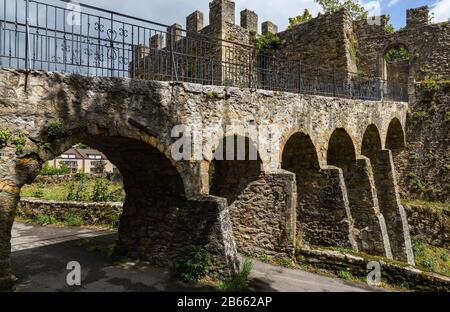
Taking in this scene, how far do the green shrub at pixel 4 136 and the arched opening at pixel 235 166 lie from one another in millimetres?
4949

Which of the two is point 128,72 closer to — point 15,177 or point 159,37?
point 15,177

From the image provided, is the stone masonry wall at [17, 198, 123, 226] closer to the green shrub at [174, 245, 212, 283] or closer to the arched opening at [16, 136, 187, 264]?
the arched opening at [16, 136, 187, 264]

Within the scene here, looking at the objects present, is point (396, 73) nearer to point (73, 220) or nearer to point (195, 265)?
point (73, 220)

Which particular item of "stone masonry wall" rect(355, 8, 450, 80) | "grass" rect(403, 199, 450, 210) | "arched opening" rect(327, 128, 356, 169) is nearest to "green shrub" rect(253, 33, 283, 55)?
"stone masonry wall" rect(355, 8, 450, 80)

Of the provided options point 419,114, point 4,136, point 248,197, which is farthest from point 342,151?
point 4,136

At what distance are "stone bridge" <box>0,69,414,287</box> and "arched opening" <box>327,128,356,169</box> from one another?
1.5 inches

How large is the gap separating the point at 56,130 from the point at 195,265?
12.8 feet

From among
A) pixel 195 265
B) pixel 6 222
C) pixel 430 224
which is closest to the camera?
pixel 6 222

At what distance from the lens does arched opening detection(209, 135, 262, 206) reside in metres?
9.93

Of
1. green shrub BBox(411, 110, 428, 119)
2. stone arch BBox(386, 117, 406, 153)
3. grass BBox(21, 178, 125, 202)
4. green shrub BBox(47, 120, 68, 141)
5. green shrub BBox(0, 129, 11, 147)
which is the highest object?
green shrub BBox(411, 110, 428, 119)

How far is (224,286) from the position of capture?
747 cm

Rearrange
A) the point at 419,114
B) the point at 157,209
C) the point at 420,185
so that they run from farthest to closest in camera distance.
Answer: the point at 419,114
the point at 420,185
the point at 157,209

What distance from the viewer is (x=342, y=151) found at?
1410 centimetres
